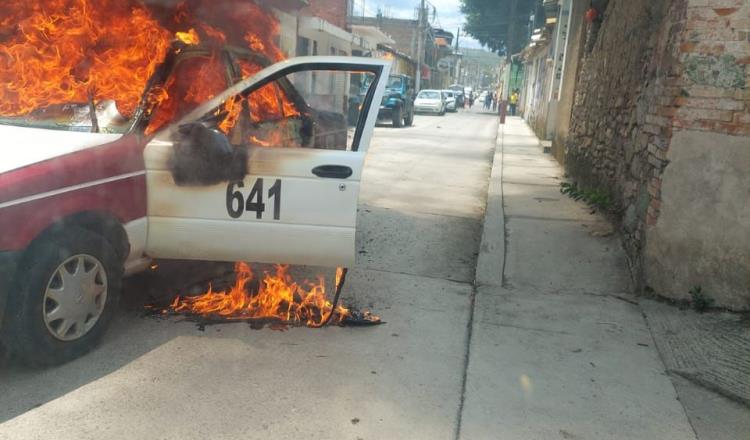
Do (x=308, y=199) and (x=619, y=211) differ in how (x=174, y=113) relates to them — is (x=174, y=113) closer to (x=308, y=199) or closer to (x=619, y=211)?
(x=308, y=199)

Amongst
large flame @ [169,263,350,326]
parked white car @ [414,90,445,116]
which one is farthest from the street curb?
parked white car @ [414,90,445,116]

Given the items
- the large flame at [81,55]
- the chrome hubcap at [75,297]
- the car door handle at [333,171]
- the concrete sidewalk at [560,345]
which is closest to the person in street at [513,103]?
the concrete sidewalk at [560,345]

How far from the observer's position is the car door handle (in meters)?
3.82

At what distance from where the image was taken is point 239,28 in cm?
496

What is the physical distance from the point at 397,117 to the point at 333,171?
789 inches

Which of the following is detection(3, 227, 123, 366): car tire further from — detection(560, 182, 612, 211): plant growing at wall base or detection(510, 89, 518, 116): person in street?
detection(510, 89, 518, 116): person in street

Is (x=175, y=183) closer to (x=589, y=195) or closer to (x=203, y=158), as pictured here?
(x=203, y=158)

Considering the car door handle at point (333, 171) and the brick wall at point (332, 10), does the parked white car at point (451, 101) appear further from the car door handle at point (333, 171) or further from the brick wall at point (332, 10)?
the car door handle at point (333, 171)

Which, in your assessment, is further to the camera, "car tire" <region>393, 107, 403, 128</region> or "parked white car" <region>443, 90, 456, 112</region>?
"parked white car" <region>443, 90, 456, 112</region>

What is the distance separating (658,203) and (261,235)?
3074 millimetres

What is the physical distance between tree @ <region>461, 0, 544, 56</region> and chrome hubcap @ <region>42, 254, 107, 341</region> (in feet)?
149

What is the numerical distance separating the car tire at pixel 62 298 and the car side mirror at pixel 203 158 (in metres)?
0.63

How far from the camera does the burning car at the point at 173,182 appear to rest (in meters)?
3.21

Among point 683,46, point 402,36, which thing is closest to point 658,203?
point 683,46
